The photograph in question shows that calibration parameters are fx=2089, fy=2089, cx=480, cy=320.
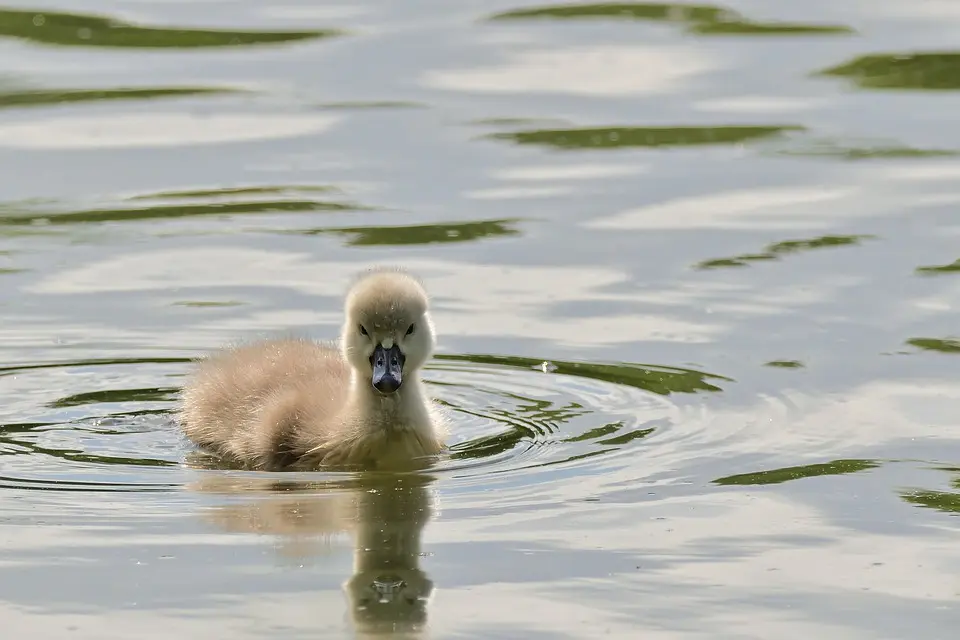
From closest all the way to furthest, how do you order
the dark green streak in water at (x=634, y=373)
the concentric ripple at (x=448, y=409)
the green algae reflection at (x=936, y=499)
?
1. the green algae reflection at (x=936, y=499)
2. the concentric ripple at (x=448, y=409)
3. the dark green streak in water at (x=634, y=373)

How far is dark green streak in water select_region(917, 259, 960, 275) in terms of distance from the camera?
28.2 feet

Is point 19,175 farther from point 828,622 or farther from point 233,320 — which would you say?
point 828,622

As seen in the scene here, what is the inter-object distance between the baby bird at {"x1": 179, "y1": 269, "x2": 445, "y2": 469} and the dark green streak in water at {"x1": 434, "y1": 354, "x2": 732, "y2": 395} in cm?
69

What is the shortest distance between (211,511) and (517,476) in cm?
97

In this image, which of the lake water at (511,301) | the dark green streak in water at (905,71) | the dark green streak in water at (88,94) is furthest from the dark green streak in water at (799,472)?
the dark green streak in water at (88,94)

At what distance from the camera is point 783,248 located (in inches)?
356

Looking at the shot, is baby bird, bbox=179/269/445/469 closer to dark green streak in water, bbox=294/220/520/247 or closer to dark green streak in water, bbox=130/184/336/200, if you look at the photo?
dark green streak in water, bbox=294/220/520/247

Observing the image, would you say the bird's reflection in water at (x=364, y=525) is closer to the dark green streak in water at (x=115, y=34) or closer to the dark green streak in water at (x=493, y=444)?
the dark green streak in water at (x=493, y=444)

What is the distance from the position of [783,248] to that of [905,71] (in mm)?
3300

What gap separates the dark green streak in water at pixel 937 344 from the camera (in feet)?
25.1

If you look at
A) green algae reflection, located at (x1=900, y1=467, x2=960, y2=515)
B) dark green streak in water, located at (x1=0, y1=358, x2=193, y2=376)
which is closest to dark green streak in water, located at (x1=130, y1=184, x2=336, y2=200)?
dark green streak in water, located at (x1=0, y1=358, x2=193, y2=376)

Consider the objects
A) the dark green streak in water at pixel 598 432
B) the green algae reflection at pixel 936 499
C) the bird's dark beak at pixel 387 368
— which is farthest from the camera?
the dark green streak in water at pixel 598 432

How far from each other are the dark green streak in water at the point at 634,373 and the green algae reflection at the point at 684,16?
575 centimetres

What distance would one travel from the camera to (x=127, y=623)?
498cm
